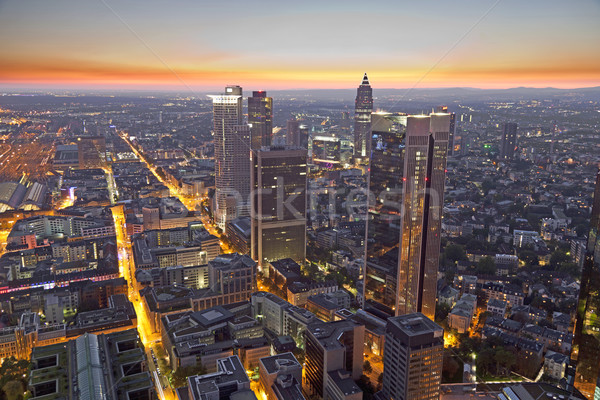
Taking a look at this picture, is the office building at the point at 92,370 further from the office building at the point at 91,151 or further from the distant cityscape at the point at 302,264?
the office building at the point at 91,151

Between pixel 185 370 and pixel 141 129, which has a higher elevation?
pixel 141 129

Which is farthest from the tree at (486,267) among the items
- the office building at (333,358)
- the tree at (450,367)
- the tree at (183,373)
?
the tree at (183,373)

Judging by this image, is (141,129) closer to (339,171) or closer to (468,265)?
(339,171)

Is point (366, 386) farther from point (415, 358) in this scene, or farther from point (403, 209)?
point (403, 209)

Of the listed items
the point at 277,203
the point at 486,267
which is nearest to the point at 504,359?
the point at 486,267

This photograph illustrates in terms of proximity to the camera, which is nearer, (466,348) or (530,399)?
(530,399)

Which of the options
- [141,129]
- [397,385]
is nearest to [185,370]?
[397,385]
